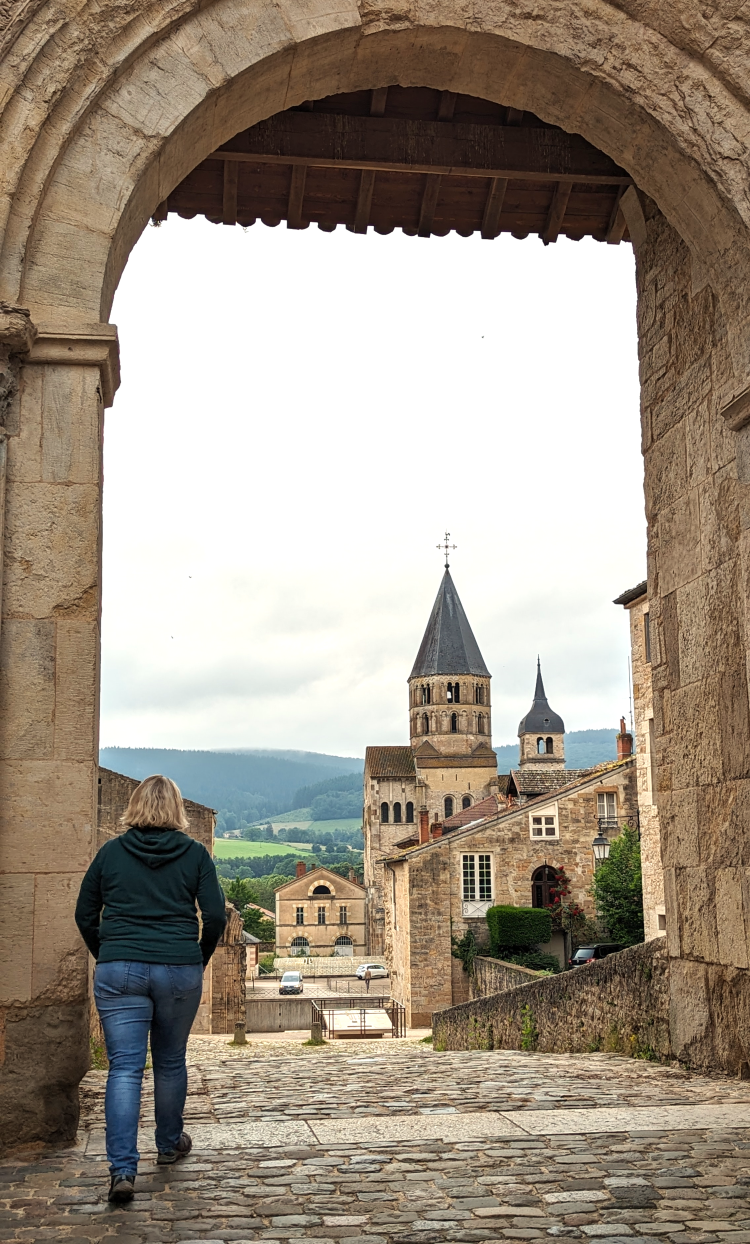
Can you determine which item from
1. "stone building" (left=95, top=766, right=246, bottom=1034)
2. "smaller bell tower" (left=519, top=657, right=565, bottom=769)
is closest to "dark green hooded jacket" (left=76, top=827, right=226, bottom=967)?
"stone building" (left=95, top=766, right=246, bottom=1034)

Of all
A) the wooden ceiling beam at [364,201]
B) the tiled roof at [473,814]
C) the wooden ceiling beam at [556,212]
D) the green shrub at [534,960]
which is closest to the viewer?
the wooden ceiling beam at [364,201]

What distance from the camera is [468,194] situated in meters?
7.61

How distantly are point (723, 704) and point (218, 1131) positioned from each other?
3150mm

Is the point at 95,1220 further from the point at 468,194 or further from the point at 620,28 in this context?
the point at 468,194

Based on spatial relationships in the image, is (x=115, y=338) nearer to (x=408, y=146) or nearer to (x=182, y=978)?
Answer: (x=182, y=978)

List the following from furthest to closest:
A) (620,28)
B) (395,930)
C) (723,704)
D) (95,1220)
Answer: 1. (395,930)
2. (723,704)
3. (620,28)
4. (95,1220)

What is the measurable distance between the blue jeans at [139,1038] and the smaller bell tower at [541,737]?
298 feet

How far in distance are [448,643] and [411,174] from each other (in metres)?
77.9

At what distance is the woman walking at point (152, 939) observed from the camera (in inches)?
Answer: 147

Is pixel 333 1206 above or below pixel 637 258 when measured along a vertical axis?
below

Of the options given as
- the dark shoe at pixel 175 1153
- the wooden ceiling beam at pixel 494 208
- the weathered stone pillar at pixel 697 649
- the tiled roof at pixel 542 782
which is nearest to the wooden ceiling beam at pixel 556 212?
the wooden ceiling beam at pixel 494 208

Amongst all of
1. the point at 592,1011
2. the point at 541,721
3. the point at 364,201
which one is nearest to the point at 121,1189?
the point at 592,1011

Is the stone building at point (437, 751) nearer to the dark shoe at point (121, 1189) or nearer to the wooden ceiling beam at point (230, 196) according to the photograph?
the wooden ceiling beam at point (230, 196)

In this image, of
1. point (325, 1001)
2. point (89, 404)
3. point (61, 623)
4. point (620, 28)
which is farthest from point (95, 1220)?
point (325, 1001)
